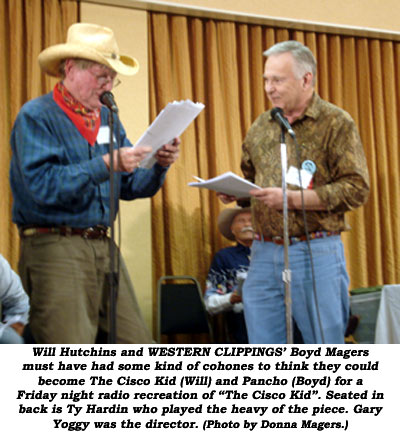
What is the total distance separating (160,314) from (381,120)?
2.41 metres

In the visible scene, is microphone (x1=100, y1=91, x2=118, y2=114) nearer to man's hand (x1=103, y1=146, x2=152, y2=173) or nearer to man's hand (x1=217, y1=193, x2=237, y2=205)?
man's hand (x1=103, y1=146, x2=152, y2=173)

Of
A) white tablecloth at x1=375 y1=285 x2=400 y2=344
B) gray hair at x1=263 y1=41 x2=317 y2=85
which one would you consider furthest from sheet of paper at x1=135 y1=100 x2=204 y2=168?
white tablecloth at x1=375 y1=285 x2=400 y2=344

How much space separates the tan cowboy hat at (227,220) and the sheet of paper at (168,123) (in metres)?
1.60

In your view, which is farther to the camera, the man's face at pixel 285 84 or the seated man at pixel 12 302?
the man's face at pixel 285 84

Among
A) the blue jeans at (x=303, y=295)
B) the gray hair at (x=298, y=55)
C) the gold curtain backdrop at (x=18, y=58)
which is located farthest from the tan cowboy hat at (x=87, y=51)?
the gold curtain backdrop at (x=18, y=58)

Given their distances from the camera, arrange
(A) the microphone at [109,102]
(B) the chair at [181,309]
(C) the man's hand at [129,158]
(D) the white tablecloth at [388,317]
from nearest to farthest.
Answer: (A) the microphone at [109,102]
(C) the man's hand at [129,158]
(D) the white tablecloth at [388,317]
(B) the chair at [181,309]

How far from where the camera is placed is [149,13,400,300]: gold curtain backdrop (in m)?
3.93

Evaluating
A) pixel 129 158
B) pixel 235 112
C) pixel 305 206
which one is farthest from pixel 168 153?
pixel 235 112

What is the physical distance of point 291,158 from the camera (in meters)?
2.48

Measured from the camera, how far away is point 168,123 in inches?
81.7

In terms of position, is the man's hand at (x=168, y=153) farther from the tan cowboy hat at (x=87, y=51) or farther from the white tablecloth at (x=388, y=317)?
the white tablecloth at (x=388, y=317)

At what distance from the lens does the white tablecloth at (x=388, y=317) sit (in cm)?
317

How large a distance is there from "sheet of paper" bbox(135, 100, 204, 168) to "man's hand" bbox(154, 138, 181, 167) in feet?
0.15
